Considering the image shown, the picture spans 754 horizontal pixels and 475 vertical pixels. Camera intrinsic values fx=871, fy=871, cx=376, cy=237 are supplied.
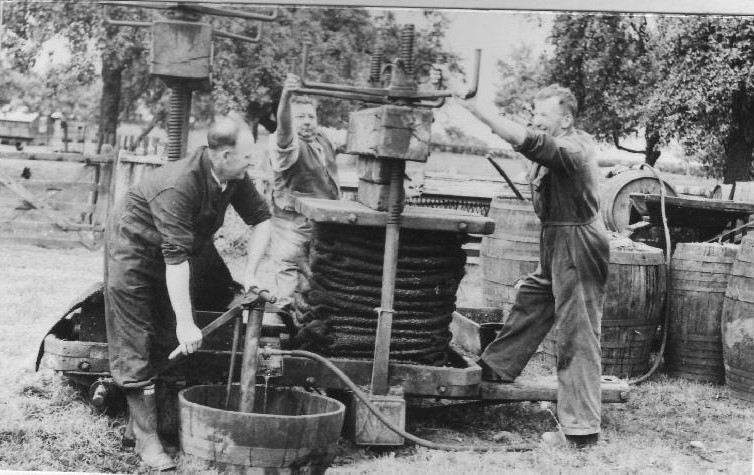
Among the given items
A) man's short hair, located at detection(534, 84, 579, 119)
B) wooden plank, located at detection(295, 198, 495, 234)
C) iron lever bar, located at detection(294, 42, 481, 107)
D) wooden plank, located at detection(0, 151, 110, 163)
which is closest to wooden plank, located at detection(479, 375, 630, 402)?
wooden plank, located at detection(295, 198, 495, 234)

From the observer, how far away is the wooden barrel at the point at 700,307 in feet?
20.5

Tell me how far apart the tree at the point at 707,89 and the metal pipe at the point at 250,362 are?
2.95 metres

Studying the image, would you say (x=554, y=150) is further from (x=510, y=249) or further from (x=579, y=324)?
(x=510, y=249)

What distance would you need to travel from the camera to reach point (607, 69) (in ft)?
18.9

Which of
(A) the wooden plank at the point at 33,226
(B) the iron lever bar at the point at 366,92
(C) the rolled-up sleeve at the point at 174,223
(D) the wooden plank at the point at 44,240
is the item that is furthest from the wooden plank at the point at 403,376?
(A) the wooden plank at the point at 33,226

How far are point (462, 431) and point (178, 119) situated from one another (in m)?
2.37

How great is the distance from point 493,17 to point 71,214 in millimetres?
7062

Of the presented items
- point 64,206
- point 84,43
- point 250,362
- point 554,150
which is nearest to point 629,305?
point 554,150

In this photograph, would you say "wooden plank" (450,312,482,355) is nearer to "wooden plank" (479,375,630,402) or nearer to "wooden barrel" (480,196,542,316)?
"wooden plank" (479,375,630,402)

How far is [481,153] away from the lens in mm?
6777

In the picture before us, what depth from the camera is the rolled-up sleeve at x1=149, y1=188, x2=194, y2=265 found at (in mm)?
3891

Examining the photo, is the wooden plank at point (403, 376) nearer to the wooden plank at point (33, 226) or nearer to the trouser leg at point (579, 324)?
the trouser leg at point (579, 324)

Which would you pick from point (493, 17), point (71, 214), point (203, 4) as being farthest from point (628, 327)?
point (71, 214)

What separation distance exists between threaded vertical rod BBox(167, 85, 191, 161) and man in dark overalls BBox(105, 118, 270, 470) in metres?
0.54
